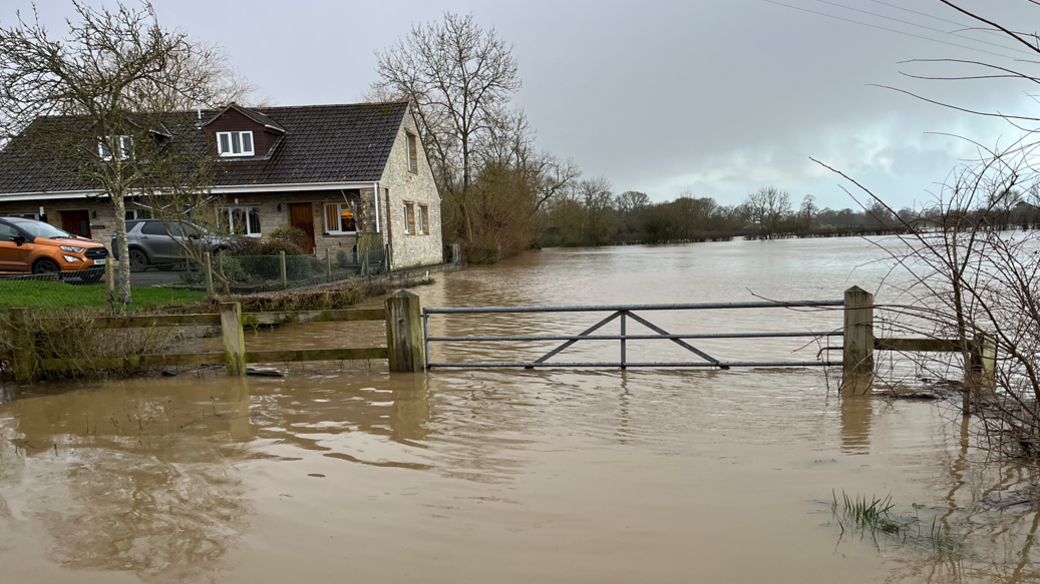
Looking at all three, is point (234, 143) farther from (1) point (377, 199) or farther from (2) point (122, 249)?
(2) point (122, 249)

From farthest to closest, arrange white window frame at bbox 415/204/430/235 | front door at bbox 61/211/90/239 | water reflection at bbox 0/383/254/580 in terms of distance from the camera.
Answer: white window frame at bbox 415/204/430/235, front door at bbox 61/211/90/239, water reflection at bbox 0/383/254/580

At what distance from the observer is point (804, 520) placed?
3.98 m

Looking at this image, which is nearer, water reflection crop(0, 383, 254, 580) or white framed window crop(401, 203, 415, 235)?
water reflection crop(0, 383, 254, 580)

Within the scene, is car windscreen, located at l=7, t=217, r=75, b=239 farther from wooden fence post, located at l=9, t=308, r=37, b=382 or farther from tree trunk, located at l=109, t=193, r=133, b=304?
wooden fence post, located at l=9, t=308, r=37, b=382

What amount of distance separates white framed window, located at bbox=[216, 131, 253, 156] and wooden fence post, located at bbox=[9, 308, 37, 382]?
67.0 ft

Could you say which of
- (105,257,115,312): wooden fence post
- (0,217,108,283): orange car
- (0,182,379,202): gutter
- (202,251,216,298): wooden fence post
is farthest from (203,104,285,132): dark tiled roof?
(105,257,115,312): wooden fence post

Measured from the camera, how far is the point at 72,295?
1362 cm

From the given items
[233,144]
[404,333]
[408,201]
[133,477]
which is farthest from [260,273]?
[133,477]

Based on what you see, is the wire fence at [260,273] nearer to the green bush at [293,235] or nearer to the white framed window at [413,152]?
the green bush at [293,235]

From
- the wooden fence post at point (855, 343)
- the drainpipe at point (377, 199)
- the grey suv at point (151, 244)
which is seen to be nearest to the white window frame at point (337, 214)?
the drainpipe at point (377, 199)

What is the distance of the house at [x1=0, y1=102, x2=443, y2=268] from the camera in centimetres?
2531

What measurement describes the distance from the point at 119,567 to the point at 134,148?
501 inches

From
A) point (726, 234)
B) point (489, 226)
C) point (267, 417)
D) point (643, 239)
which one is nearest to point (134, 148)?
point (267, 417)

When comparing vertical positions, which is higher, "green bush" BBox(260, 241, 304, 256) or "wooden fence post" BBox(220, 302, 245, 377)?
"green bush" BBox(260, 241, 304, 256)
